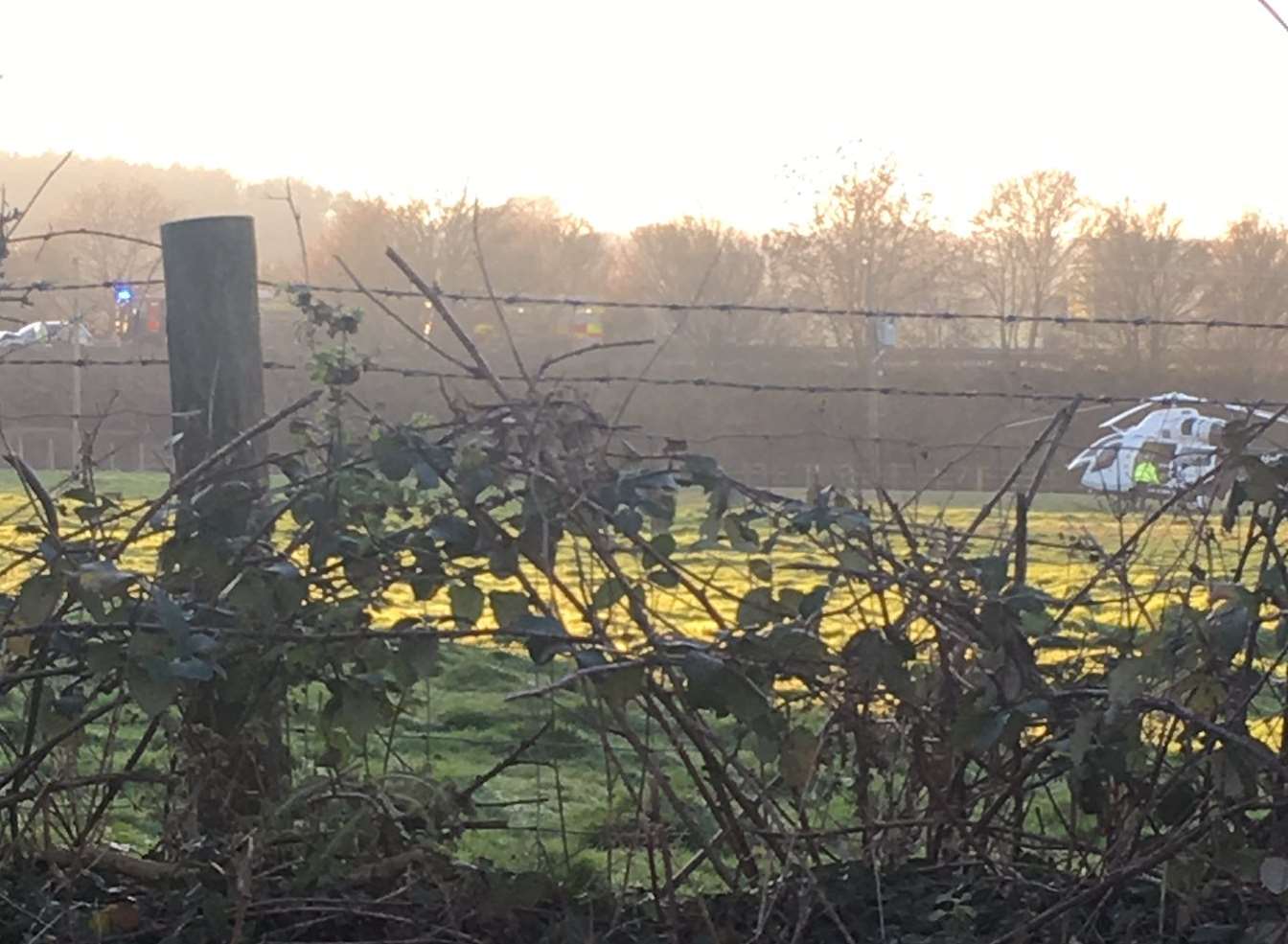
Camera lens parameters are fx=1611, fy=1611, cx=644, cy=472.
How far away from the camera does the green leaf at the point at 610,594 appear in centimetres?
229

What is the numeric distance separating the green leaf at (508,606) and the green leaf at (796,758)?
1.42 feet

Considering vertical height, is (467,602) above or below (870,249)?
below

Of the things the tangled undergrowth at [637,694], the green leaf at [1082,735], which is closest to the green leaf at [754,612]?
the tangled undergrowth at [637,694]

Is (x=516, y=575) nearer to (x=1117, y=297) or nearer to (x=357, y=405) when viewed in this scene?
(x=357, y=405)

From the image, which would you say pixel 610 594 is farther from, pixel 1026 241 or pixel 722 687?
pixel 1026 241

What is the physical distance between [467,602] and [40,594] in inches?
23.7

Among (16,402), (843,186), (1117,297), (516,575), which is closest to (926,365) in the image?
(843,186)

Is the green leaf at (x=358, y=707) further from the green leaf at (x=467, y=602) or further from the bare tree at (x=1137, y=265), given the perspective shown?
the bare tree at (x=1137, y=265)

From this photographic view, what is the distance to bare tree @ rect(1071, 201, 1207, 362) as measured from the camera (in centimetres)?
1834

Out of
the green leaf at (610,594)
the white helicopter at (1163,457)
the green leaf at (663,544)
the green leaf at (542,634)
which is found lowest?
the green leaf at (542,634)

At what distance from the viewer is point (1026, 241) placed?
715 inches

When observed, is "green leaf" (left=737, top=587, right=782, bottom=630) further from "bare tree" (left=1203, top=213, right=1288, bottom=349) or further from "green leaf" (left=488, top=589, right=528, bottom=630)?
"bare tree" (left=1203, top=213, right=1288, bottom=349)

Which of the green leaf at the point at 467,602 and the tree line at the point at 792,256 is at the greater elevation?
the tree line at the point at 792,256

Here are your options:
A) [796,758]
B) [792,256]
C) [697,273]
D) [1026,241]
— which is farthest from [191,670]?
[1026,241]
